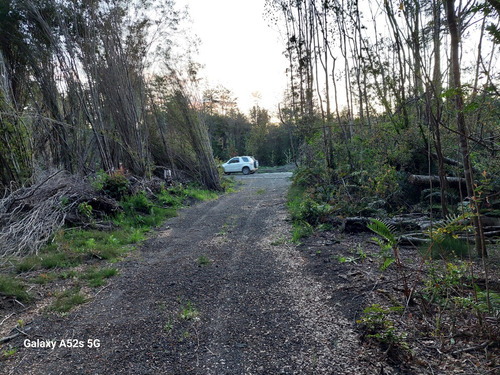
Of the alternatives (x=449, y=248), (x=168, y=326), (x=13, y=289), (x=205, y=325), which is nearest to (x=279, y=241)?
(x=449, y=248)

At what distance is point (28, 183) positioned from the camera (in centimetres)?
654

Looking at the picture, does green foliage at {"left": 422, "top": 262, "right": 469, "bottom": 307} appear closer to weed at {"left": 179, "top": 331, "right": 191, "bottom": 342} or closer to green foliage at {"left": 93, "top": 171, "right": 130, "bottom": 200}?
weed at {"left": 179, "top": 331, "right": 191, "bottom": 342}

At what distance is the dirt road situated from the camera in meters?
2.12

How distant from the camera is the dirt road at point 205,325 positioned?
212 cm

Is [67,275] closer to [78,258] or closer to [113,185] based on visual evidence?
[78,258]

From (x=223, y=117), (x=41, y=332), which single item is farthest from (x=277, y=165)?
(x=41, y=332)

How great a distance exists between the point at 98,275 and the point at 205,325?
79.8 inches

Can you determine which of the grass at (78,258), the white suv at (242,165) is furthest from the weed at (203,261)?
the white suv at (242,165)

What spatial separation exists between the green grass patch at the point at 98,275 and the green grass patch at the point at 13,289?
64cm

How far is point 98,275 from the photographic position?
13.0 ft

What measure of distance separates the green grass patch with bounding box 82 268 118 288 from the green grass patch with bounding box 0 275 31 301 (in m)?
0.64

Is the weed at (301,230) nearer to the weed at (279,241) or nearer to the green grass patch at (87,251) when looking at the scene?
the weed at (279,241)

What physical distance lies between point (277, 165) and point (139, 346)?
29.2m

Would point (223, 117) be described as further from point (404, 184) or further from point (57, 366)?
point (57, 366)
